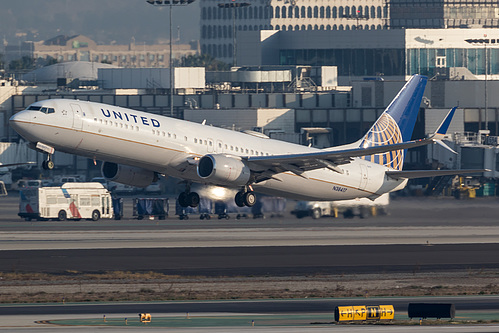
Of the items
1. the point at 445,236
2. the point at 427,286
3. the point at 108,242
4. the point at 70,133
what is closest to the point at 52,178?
the point at 108,242

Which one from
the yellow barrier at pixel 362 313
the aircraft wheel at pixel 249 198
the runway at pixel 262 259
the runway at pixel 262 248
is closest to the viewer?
the yellow barrier at pixel 362 313

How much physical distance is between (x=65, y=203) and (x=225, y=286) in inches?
1808

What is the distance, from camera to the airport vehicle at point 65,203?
320ft

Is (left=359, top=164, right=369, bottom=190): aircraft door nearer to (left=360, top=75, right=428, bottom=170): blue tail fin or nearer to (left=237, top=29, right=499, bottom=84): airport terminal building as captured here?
(left=360, top=75, right=428, bottom=170): blue tail fin

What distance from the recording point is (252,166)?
66.2m

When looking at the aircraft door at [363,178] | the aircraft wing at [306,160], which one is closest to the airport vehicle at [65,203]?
the aircraft door at [363,178]

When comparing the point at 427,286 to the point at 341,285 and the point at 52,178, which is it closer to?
the point at 341,285

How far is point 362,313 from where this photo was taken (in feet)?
145

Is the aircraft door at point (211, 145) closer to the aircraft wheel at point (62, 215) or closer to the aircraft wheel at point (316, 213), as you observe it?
the aircraft wheel at point (316, 213)

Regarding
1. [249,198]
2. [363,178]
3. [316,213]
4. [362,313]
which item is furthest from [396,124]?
[362,313]

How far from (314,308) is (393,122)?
34129 millimetres

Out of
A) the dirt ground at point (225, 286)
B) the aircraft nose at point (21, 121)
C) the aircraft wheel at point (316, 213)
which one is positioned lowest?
the dirt ground at point (225, 286)

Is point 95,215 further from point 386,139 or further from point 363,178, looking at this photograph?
point 363,178

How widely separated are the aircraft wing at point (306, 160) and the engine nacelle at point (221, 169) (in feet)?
4.26
